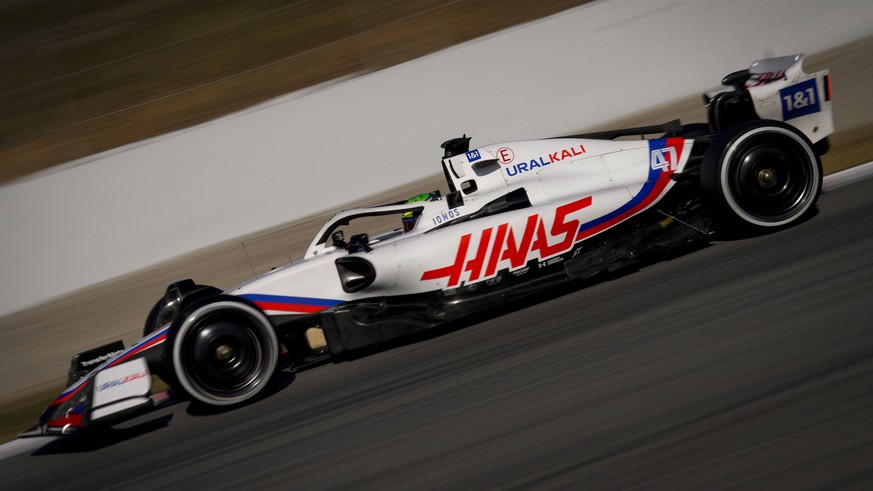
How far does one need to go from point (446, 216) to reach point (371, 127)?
3.27 meters

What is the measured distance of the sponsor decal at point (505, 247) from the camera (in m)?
5.38

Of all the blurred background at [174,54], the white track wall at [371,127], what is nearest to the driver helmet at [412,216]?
the white track wall at [371,127]

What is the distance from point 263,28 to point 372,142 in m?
3.27

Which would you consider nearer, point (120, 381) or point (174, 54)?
point (120, 381)

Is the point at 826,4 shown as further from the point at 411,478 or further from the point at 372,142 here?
the point at 411,478

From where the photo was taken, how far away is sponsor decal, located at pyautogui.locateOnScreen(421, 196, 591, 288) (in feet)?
17.6

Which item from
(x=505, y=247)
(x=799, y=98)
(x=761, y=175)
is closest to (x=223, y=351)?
(x=505, y=247)

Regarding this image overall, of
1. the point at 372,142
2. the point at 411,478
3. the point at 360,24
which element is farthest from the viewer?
the point at 360,24

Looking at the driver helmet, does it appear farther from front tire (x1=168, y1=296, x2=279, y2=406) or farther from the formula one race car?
front tire (x1=168, y1=296, x2=279, y2=406)

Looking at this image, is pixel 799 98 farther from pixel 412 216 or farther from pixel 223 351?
pixel 223 351

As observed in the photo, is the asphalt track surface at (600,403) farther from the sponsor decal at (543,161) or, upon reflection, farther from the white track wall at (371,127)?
the white track wall at (371,127)

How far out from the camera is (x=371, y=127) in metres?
8.79

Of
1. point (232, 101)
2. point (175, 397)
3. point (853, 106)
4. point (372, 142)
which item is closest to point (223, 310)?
point (175, 397)

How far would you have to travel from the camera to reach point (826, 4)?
973 cm
